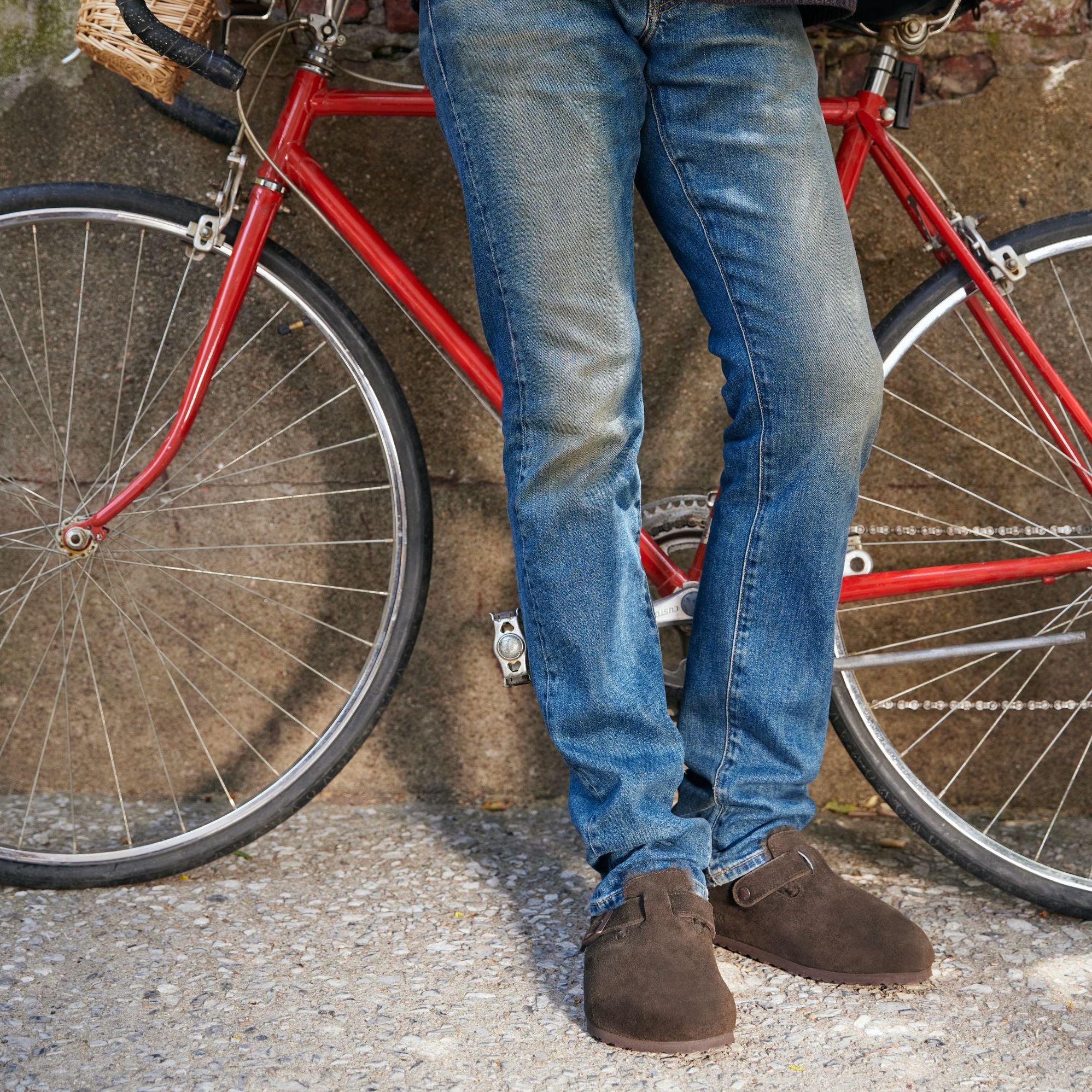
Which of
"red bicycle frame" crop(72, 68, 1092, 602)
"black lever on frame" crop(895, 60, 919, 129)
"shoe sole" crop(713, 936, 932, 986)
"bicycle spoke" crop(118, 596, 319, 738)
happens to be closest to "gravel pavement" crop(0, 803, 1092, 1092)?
"shoe sole" crop(713, 936, 932, 986)

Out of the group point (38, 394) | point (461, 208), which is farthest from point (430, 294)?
point (38, 394)

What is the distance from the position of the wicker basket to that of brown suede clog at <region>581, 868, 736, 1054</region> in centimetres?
120

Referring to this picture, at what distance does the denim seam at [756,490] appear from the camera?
1199mm

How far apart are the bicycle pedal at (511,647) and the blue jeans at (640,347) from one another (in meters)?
0.17

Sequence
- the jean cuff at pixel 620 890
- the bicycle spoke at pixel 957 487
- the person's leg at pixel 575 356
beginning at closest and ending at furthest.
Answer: the person's leg at pixel 575 356 < the jean cuff at pixel 620 890 < the bicycle spoke at pixel 957 487

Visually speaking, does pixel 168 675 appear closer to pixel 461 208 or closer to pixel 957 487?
pixel 461 208

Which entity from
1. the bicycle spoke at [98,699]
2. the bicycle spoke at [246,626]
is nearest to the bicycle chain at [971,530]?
the bicycle spoke at [246,626]

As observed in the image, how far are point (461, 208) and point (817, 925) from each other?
1232 millimetres

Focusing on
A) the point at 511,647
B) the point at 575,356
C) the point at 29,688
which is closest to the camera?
the point at 575,356

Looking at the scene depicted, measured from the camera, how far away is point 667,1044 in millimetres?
1167

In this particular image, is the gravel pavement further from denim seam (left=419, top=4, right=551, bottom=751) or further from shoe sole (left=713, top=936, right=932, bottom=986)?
denim seam (left=419, top=4, right=551, bottom=751)

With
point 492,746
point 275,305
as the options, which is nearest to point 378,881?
point 492,746

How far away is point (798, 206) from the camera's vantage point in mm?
1168

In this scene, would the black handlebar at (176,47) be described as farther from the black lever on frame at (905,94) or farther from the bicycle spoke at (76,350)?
the black lever on frame at (905,94)
